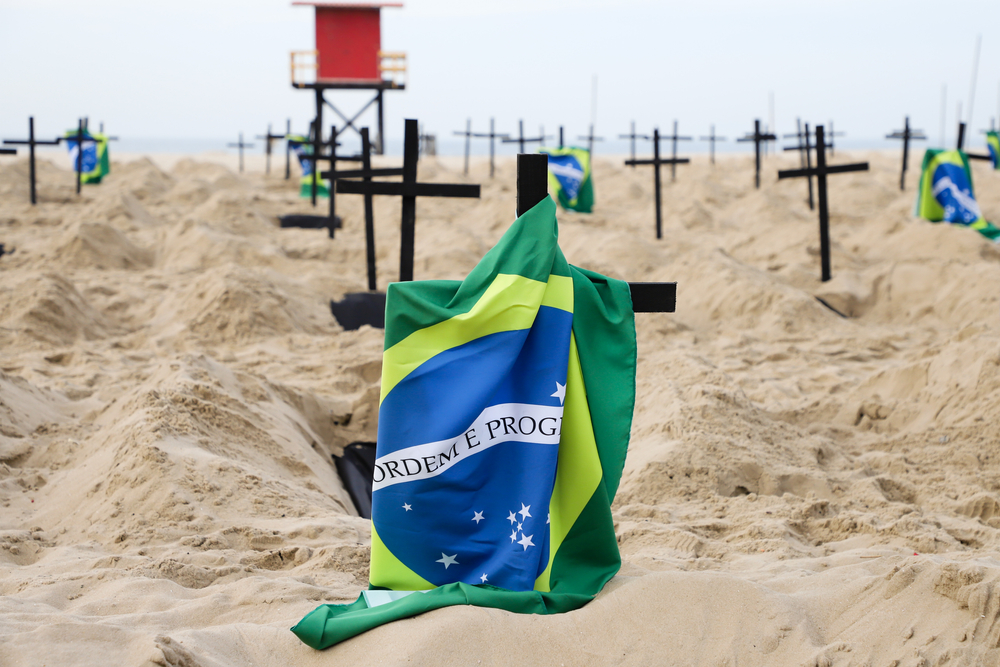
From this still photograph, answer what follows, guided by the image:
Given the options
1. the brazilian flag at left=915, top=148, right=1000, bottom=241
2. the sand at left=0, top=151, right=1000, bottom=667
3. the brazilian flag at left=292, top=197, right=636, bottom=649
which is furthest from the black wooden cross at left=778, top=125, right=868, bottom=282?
the brazilian flag at left=292, top=197, right=636, bottom=649

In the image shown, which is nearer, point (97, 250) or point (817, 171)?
point (817, 171)

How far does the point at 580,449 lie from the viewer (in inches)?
A: 113

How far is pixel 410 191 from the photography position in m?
6.96

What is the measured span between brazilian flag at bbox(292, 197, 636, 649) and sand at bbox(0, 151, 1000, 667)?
22 centimetres

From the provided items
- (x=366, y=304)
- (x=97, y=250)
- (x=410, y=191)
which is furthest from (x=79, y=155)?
(x=410, y=191)

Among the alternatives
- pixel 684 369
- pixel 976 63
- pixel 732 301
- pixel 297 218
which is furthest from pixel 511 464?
pixel 976 63

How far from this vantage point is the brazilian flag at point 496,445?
2785 mm

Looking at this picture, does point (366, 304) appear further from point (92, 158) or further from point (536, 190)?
point (92, 158)

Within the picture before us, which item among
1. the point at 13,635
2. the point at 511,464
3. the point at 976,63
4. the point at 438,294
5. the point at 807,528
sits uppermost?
the point at 976,63

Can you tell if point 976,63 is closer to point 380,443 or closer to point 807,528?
point 807,528

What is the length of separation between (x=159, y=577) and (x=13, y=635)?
807 mm

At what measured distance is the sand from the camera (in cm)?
257

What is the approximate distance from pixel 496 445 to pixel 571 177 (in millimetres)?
14657

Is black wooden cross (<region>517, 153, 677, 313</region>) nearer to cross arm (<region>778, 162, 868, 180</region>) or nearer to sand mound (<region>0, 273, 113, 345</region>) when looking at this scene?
sand mound (<region>0, 273, 113, 345</region>)
